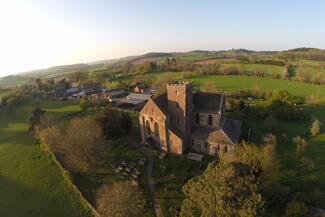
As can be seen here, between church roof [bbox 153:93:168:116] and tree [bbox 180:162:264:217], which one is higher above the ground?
church roof [bbox 153:93:168:116]

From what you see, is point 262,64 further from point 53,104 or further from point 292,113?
point 53,104

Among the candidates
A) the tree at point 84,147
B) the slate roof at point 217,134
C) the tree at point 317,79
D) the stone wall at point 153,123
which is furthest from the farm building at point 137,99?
the tree at point 317,79

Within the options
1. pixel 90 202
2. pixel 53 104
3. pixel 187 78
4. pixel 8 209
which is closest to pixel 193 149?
pixel 90 202

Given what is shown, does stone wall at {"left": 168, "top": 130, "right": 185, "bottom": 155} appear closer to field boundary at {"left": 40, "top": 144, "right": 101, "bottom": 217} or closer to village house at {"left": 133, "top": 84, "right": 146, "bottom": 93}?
field boundary at {"left": 40, "top": 144, "right": 101, "bottom": 217}

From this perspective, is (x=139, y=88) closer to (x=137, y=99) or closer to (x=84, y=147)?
(x=137, y=99)

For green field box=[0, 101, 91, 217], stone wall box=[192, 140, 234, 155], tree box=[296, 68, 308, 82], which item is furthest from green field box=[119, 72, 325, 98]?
green field box=[0, 101, 91, 217]

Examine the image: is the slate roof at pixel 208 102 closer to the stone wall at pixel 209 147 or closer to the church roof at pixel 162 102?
the church roof at pixel 162 102
